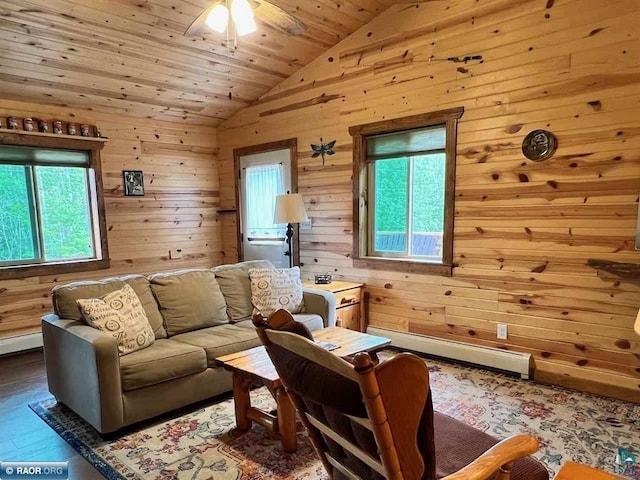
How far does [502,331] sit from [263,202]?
316cm

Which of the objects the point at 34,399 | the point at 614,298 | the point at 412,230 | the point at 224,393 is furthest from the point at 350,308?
the point at 34,399

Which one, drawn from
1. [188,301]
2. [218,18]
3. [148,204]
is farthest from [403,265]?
[148,204]

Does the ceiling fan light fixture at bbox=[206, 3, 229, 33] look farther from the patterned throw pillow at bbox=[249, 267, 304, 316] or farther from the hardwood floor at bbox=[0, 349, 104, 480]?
the hardwood floor at bbox=[0, 349, 104, 480]

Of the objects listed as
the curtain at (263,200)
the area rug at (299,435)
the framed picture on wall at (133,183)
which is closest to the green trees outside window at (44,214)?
the framed picture on wall at (133,183)

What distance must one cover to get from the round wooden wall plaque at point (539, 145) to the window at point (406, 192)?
22.6 inches

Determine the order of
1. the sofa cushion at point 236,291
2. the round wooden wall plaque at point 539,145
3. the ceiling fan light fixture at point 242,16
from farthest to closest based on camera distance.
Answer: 1. the sofa cushion at point 236,291
2. the round wooden wall plaque at point 539,145
3. the ceiling fan light fixture at point 242,16

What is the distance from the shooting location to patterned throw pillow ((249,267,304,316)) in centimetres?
347

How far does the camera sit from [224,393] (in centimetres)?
296

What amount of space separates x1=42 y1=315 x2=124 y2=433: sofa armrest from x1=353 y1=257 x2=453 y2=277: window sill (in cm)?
246

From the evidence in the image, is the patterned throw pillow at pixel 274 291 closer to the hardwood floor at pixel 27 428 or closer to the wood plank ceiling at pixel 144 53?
the hardwood floor at pixel 27 428

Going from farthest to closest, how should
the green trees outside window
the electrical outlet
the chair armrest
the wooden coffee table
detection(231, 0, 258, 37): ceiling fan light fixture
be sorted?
the green trees outside window, the electrical outlet, detection(231, 0, 258, 37): ceiling fan light fixture, the wooden coffee table, the chair armrest

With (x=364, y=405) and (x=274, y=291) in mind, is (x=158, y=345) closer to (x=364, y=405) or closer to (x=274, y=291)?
(x=274, y=291)

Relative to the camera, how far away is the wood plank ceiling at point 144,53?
10.5 feet

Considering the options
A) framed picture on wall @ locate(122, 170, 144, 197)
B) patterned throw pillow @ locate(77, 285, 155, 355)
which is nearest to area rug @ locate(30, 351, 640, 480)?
patterned throw pillow @ locate(77, 285, 155, 355)
